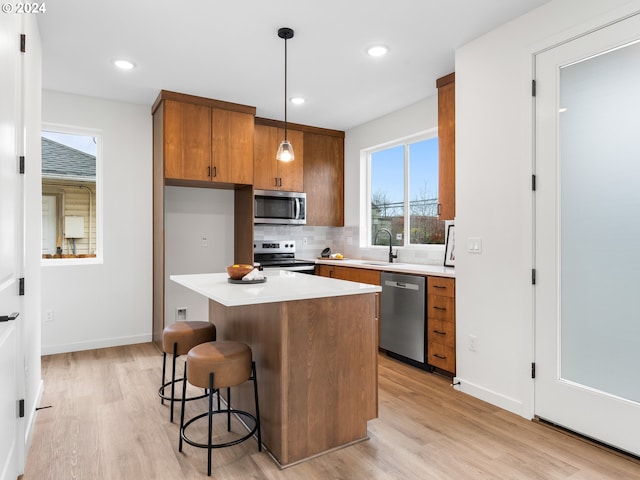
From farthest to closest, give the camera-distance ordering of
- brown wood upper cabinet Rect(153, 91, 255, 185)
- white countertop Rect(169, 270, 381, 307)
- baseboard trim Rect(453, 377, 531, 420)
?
brown wood upper cabinet Rect(153, 91, 255, 185)
baseboard trim Rect(453, 377, 531, 420)
white countertop Rect(169, 270, 381, 307)

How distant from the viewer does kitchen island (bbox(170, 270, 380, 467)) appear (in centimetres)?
204

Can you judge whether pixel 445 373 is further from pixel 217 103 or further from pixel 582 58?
pixel 217 103

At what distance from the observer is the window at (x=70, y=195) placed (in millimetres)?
4023

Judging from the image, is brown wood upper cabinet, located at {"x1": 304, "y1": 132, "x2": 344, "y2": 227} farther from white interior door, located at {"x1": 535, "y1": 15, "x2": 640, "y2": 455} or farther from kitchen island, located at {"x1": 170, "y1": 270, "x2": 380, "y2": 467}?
white interior door, located at {"x1": 535, "y1": 15, "x2": 640, "y2": 455}

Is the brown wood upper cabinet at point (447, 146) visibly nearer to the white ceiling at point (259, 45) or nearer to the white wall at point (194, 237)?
the white ceiling at point (259, 45)

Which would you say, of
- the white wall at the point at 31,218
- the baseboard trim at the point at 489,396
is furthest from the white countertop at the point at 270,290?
the baseboard trim at the point at 489,396

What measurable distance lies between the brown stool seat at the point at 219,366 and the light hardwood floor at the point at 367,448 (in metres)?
0.44

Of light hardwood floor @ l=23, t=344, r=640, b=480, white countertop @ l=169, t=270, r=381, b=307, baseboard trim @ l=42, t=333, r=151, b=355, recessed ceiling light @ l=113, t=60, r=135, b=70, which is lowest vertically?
light hardwood floor @ l=23, t=344, r=640, b=480

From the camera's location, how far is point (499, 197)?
275 centimetres

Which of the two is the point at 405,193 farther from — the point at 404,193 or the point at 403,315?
the point at 403,315

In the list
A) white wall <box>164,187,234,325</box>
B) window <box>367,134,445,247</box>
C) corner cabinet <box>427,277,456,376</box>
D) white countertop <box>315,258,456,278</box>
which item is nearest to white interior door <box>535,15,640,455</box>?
corner cabinet <box>427,277,456,376</box>

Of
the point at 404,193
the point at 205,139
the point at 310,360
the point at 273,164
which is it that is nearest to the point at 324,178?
the point at 273,164

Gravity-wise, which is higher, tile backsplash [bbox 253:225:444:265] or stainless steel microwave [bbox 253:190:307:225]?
stainless steel microwave [bbox 253:190:307:225]

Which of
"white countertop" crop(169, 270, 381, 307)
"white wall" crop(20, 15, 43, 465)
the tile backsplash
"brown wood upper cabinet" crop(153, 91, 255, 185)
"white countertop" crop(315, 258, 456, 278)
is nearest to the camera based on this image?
"white countertop" crop(169, 270, 381, 307)
